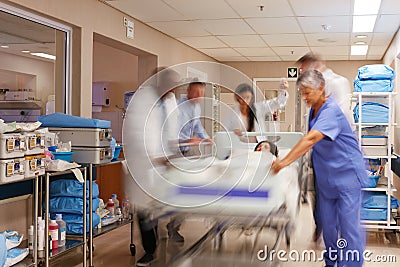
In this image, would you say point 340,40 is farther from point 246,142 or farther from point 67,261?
point 67,261

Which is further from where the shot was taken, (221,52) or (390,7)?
(221,52)

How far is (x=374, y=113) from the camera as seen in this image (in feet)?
15.9

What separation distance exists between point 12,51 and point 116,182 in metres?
2.04

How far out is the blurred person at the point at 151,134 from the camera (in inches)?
113

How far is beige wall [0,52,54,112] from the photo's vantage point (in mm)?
3971

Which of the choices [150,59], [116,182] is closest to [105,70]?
[150,59]

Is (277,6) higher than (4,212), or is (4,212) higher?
(277,6)

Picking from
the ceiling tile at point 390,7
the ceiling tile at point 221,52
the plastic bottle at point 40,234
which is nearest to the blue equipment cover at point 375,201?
the ceiling tile at point 390,7

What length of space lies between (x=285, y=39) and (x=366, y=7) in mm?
1994

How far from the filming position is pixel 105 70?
7.60m

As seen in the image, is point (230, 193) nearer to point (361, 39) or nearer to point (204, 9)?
point (204, 9)

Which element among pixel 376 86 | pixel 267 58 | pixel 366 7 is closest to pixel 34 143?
pixel 376 86

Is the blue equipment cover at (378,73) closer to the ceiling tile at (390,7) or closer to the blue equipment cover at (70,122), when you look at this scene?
the ceiling tile at (390,7)

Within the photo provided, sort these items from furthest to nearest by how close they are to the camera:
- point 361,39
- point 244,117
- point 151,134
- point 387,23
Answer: point 361,39 → point 387,23 → point 244,117 → point 151,134
